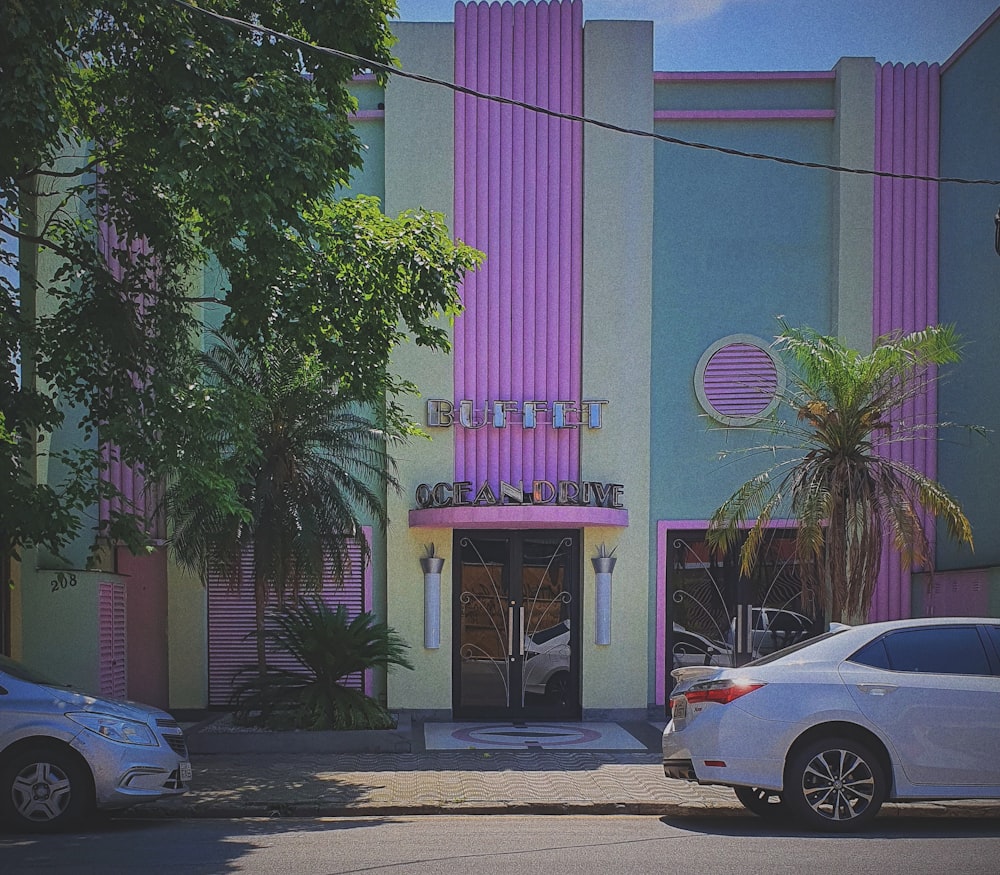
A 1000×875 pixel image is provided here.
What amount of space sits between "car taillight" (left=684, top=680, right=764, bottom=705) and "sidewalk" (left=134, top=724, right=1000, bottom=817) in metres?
1.51

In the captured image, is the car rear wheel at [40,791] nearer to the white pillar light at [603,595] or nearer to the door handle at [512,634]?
the door handle at [512,634]

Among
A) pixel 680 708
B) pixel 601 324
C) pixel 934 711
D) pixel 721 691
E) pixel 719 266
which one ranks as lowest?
pixel 680 708

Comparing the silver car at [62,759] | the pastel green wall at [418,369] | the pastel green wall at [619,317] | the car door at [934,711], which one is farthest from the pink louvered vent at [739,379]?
the silver car at [62,759]

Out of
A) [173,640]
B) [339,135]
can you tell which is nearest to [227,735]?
[173,640]

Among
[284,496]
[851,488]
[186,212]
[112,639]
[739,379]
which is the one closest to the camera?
[186,212]

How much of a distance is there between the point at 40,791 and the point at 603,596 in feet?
33.5

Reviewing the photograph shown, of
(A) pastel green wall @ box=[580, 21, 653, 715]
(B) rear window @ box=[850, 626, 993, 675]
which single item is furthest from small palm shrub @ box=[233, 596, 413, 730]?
(B) rear window @ box=[850, 626, 993, 675]

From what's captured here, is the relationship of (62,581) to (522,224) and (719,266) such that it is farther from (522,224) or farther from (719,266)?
(719,266)

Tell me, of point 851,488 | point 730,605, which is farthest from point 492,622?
point 851,488

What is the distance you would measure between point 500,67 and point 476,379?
4.58 meters

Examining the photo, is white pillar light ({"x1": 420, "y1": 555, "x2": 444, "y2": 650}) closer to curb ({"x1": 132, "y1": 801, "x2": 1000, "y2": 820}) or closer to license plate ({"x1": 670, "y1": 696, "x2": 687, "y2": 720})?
curb ({"x1": 132, "y1": 801, "x2": 1000, "y2": 820})

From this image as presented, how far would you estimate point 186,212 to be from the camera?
42.0 ft

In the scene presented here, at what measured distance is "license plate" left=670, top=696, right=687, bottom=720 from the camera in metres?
10.1

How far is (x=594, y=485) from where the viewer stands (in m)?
18.1
